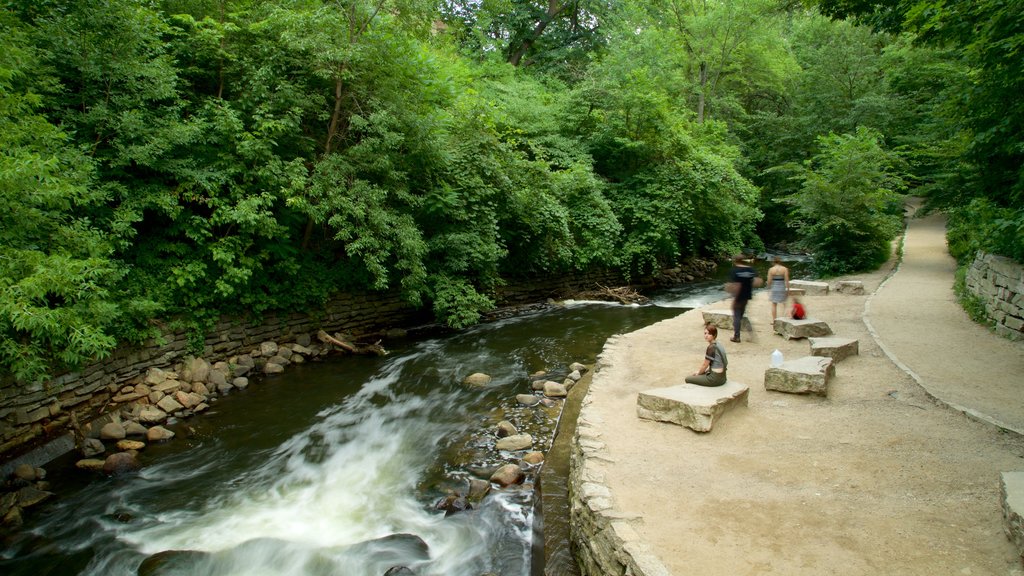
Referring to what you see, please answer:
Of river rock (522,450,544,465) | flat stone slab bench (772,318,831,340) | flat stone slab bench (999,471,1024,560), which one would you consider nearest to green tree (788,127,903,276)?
flat stone slab bench (772,318,831,340)

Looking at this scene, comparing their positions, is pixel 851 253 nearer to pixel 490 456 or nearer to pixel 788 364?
pixel 788 364

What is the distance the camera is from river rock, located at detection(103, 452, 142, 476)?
6.12 meters

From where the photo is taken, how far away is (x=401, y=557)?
4816mm

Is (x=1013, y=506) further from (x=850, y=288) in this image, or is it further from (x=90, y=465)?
(x=850, y=288)

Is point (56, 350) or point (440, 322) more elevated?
point (56, 350)

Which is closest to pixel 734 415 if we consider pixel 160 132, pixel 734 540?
pixel 734 540

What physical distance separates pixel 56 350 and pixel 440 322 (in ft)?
22.2

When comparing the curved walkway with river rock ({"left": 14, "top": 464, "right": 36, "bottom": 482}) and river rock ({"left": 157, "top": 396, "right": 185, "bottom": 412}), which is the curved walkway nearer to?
river rock ({"left": 157, "top": 396, "right": 185, "bottom": 412})

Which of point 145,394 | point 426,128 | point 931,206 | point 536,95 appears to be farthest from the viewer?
point 536,95

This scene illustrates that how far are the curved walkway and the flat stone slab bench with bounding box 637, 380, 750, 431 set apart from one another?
2.28m

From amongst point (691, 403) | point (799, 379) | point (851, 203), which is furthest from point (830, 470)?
point (851, 203)

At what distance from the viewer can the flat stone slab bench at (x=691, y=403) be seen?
203 inches

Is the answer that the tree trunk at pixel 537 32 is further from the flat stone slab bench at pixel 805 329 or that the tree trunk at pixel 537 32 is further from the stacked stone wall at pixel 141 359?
the flat stone slab bench at pixel 805 329

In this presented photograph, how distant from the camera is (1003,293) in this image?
8.51 m
